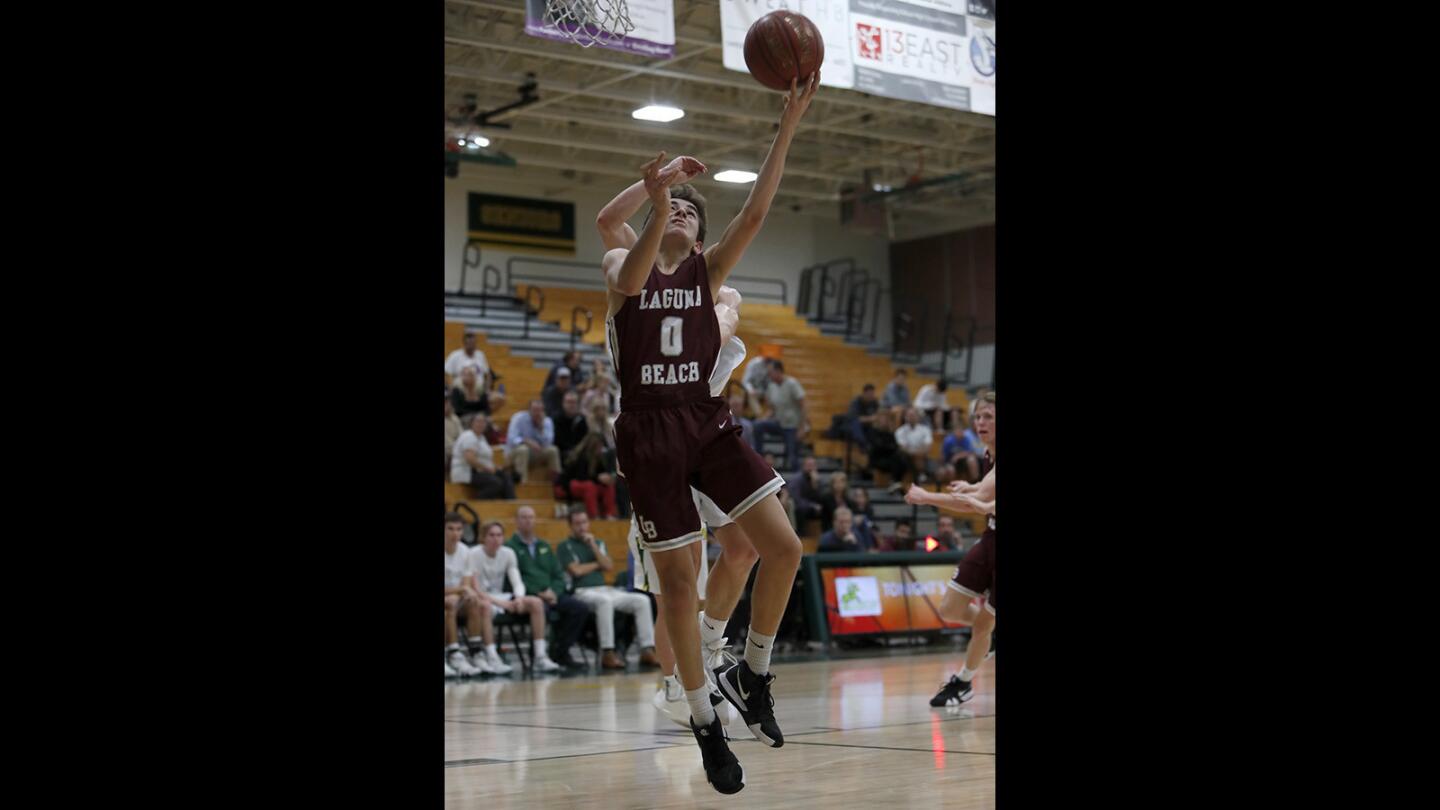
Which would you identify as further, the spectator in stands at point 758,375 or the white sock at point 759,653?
the spectator in stands at point 758,375

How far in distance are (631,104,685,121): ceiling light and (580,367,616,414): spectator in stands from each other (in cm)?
352

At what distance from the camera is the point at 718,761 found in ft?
15.3

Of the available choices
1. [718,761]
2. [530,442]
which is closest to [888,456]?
[530,442]

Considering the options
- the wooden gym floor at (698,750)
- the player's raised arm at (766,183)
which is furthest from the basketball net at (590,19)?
the player's raised arm at (766,183)

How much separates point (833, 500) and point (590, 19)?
7307 millimetres

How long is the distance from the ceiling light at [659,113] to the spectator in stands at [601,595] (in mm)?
6463

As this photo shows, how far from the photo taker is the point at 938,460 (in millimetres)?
19594

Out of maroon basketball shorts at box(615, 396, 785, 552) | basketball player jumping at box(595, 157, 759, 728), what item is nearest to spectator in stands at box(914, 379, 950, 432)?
basketball player jumping at box(595, 157, 759, 728)

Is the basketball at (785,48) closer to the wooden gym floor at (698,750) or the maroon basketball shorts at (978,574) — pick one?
the wooden gym floor at (698,750)

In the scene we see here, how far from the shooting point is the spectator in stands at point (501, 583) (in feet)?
38.2

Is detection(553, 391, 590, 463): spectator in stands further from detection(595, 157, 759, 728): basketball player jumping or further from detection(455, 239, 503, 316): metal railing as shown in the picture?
detection(455, 239, 503, 316): metal railing

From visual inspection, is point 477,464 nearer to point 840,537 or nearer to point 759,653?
point 840,537
